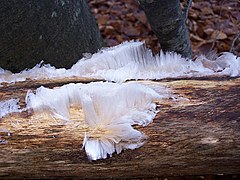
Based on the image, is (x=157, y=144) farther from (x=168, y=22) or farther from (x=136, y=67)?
(x=168, y=22)

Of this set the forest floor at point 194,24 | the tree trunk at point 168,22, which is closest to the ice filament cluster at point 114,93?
the tree trunk at point 168,22

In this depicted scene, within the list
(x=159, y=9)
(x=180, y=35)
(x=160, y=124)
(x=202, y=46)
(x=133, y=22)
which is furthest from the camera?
(x=133, y=22)

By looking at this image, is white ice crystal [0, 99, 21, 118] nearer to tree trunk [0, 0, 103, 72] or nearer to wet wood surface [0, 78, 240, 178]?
wet wood surface [0, 78, 240, 178]

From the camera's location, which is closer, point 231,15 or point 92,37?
point 92,37

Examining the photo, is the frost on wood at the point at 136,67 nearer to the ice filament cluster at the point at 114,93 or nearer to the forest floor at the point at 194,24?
the ice filament cluster at the point at 114,93

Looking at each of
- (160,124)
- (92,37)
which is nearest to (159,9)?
(92,37)

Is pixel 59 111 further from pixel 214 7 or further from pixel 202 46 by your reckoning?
pixel 214 7
